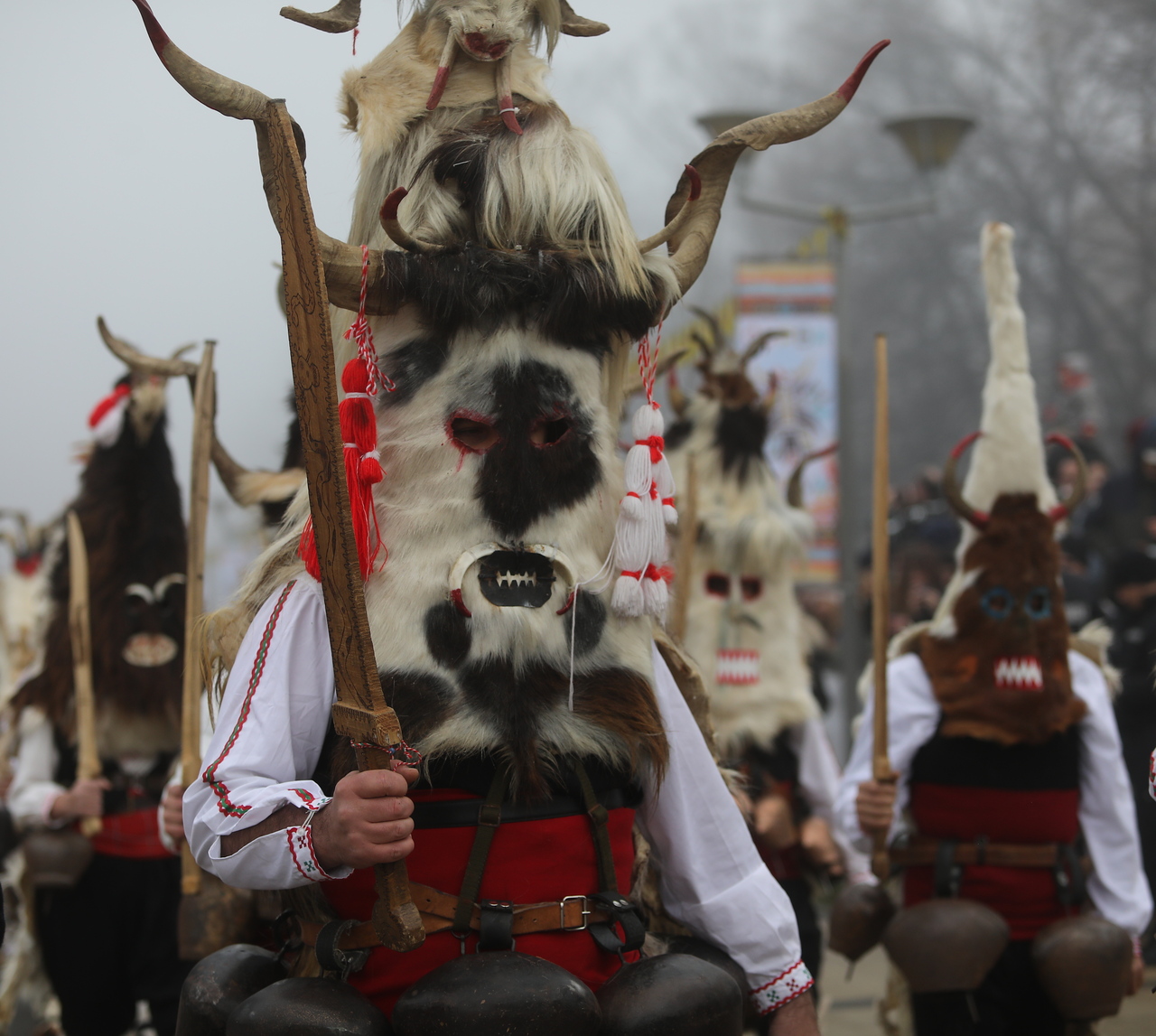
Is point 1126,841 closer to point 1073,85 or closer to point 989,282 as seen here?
point 989,282

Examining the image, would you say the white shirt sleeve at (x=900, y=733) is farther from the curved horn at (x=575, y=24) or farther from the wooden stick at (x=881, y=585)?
the curved horn at (x=575, y=24)

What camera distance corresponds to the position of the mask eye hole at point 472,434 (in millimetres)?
2482

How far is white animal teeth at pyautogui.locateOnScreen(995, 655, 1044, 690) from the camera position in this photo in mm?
4426

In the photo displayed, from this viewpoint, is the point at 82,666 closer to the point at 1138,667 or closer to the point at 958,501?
the point at 958,501

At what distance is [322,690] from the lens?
7.93 ft

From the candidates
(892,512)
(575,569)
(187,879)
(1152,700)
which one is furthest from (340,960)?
(892,512)

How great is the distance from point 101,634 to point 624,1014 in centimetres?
343

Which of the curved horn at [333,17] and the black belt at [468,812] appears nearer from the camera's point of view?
the black belt at [468,812]

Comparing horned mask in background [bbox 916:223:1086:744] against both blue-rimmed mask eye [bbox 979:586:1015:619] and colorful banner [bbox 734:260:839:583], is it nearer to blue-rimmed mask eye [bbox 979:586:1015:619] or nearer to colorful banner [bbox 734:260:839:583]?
blue-rimmed mask eye [bbox 979:586:1015:619]

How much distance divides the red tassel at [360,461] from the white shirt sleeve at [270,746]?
98 mm

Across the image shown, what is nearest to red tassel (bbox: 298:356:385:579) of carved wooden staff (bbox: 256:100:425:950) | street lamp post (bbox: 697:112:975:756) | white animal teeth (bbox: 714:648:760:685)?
carved wooden staff (bbox: 256:100:425:950)

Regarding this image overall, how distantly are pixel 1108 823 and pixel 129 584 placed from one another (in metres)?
3.43

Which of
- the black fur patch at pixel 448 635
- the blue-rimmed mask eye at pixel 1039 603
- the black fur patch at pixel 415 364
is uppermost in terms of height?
the black fur patch at pixel 415 364

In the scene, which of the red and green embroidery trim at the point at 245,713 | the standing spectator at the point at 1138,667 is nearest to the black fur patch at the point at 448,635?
the red and green embroidery trim at the point at 245,713
